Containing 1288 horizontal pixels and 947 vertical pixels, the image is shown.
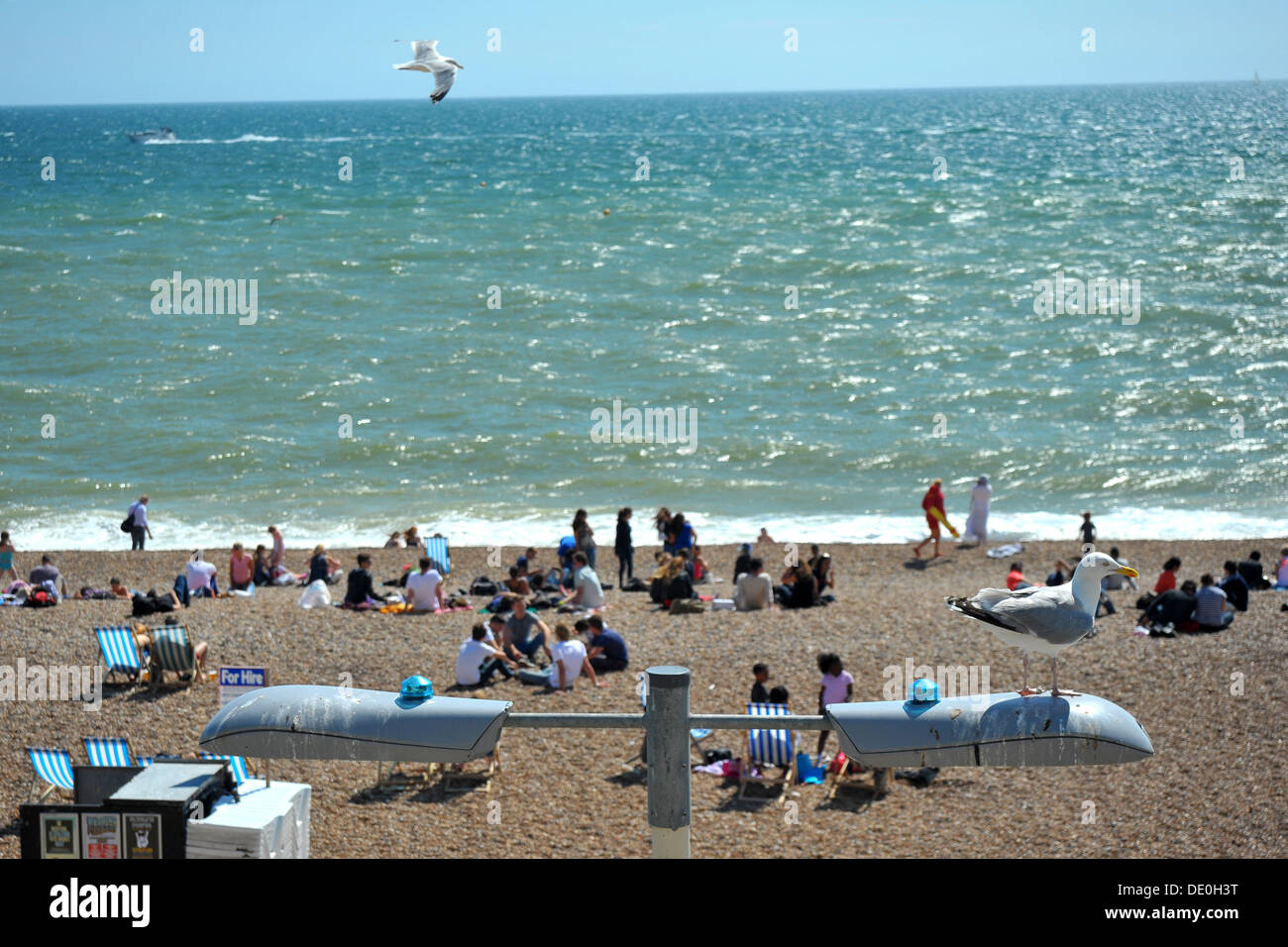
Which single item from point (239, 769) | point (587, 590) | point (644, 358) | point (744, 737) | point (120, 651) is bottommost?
point (744, 737)

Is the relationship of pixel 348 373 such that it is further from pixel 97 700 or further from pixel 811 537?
pixel 97 700

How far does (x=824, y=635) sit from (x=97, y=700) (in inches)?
308

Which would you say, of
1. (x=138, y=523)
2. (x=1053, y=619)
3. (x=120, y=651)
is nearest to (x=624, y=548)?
(x=120, y=651)

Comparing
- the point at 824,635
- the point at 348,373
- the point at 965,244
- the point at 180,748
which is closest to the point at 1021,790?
the point at 824,635

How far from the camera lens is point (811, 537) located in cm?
2408

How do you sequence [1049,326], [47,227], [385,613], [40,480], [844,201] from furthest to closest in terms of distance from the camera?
[844,201]
[47,227]
[1049,326]
[40,480]
[385,613]

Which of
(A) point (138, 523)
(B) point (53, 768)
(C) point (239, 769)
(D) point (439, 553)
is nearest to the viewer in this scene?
(C) point (239, 769)

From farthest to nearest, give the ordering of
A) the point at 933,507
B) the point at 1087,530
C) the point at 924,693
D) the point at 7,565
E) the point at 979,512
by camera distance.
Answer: the point at 979,512 → the point at 1087,530 → the point at 933,507 → the point at 7,565 → the point at 924,693

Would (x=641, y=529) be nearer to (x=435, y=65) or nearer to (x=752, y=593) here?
(x=752, y=593)

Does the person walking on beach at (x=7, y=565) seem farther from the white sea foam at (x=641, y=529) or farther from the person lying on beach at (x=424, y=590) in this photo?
the person lying on beach at (x=424, y=590)

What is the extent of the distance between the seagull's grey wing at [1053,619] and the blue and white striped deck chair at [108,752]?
8.41 metres

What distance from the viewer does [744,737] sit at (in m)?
11.7

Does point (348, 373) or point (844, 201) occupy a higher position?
point (844, 201)

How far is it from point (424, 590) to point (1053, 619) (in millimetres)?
12644
